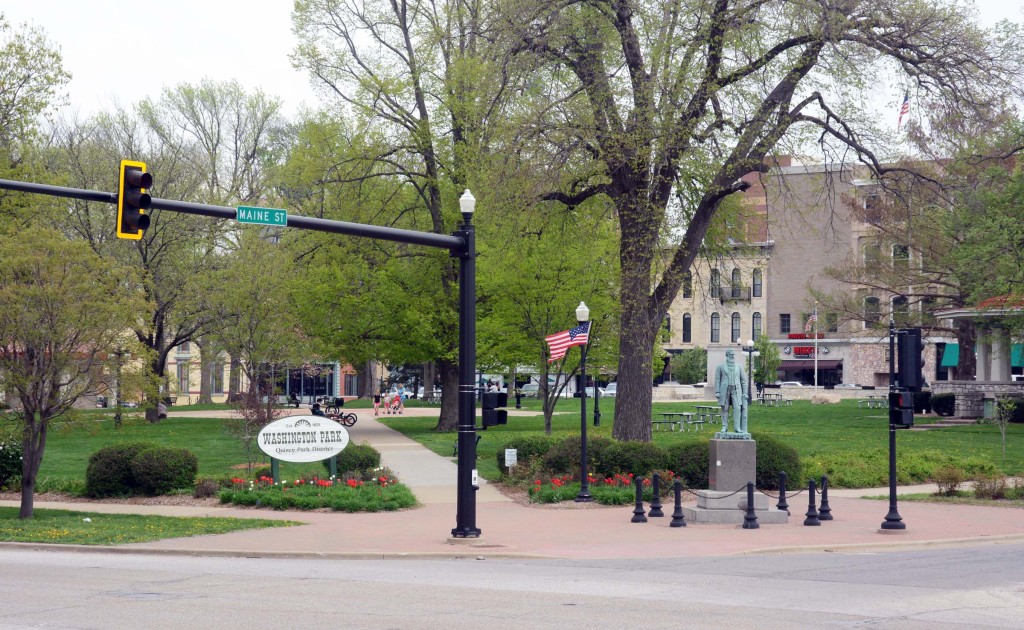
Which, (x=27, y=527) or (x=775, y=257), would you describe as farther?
(x=775, y=257)

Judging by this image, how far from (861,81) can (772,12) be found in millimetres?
2670

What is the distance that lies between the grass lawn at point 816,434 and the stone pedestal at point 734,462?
28.5ft

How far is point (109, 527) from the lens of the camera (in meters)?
18.8

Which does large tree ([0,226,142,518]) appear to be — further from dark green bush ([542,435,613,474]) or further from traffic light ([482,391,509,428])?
dark green bush ([542,435,613,474])

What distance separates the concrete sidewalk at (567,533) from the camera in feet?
53.5

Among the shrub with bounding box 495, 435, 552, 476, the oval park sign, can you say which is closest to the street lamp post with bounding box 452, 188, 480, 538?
the oval park sign

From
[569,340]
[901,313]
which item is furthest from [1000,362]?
[569,340]

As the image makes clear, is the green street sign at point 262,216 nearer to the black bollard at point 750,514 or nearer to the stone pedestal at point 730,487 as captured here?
the black bollard at point 750,514

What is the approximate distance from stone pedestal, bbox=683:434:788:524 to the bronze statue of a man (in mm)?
368

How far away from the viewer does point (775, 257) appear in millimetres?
94938

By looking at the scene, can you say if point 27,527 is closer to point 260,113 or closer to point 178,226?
point 178,226

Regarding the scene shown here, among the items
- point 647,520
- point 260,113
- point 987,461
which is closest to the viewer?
point 647,520

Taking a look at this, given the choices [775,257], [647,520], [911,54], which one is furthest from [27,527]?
[775,257]

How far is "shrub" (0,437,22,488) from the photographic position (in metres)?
25.8
